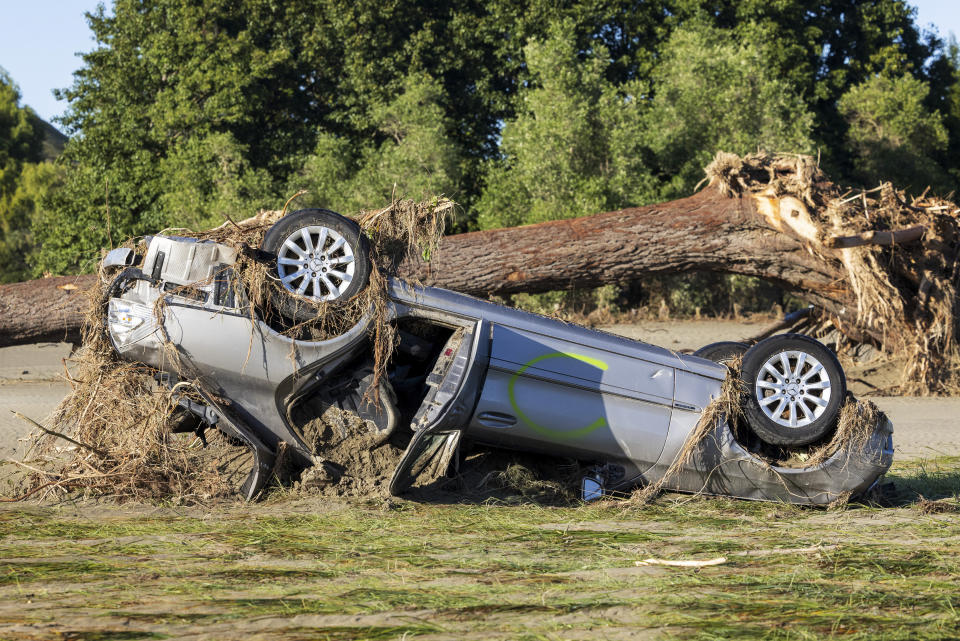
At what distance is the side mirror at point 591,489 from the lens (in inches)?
247

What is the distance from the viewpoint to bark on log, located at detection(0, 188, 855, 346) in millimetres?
11484

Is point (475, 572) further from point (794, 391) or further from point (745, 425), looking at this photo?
point (794, 391)

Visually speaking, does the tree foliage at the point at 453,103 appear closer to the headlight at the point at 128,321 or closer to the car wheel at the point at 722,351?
the car wheel at the point at 722,351

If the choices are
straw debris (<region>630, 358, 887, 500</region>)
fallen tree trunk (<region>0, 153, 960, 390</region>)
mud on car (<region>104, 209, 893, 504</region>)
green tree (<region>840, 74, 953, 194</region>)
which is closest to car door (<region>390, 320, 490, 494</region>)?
mud on car (<region>104, 209, 893, 504</region>)

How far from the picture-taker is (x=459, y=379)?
584cm

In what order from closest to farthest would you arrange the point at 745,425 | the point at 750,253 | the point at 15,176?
the point at 745,425 → the point at 750,253 → the point at 15,176

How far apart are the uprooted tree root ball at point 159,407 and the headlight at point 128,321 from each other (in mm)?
117

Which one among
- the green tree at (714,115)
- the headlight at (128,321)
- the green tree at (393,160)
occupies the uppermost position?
the green tree at (714,115)

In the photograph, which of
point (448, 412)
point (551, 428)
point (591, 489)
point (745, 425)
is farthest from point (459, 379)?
point (745, 425)

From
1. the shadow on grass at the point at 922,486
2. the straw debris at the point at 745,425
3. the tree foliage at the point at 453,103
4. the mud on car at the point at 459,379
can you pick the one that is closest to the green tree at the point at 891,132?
the tree foliage at the point at 453,103

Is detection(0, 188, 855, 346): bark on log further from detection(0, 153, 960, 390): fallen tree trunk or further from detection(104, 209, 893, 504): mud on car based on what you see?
detection(104, 209, 893, 504): mud on car

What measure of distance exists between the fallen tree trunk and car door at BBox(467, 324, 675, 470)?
5.51 m

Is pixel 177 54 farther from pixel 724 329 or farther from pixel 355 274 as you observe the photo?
pixel 355 274

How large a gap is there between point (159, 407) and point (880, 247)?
8493mm
